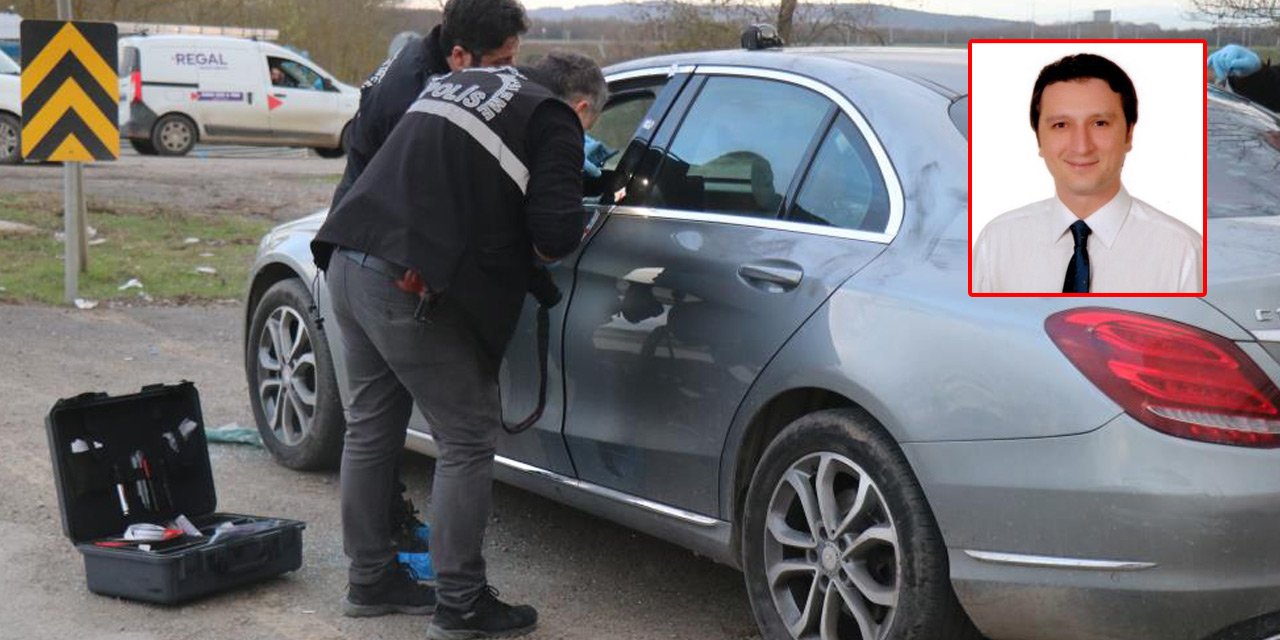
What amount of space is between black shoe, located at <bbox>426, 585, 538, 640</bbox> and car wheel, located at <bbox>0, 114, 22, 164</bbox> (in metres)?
17.9

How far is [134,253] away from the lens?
12562 mm

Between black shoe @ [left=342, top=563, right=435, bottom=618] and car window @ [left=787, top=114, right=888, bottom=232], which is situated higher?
car window @ [left=787, top=114, right=888, bottom=232]

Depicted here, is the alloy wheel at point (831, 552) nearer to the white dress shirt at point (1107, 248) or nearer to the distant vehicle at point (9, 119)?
the white dress shirt at point (1107, 248)

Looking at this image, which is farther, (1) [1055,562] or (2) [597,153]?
(2) [597,153]

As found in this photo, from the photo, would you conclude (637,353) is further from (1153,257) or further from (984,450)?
(1153,257)

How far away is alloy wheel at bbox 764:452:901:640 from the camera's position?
4.00m

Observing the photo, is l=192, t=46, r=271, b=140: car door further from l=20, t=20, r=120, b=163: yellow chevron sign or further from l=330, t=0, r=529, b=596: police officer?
l=330, t=0, r=529, b=596: police officer

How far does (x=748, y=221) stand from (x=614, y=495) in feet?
3.01

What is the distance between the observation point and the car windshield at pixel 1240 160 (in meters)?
4.02

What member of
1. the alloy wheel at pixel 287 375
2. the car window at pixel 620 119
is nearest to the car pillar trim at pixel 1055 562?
the car window at pixel 620 119

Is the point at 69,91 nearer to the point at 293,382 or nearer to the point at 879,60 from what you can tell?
the point at 293,382

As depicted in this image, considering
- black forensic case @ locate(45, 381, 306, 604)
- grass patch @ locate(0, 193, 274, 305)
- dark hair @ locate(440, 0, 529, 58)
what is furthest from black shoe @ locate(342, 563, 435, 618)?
grass patch @ locate(0, 193, 274, 305)

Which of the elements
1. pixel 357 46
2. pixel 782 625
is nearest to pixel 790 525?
pixel 782 625

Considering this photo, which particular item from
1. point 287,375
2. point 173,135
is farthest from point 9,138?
point 287,375
